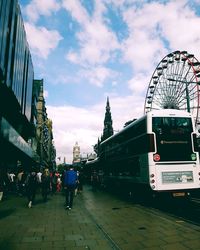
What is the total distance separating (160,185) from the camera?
1239cm

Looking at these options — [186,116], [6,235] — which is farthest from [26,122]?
[6,235]

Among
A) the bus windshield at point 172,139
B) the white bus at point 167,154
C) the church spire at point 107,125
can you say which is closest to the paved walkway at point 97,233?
the white bus at point 167,154

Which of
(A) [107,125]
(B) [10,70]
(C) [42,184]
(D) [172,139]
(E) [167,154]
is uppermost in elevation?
(A) [107,125]

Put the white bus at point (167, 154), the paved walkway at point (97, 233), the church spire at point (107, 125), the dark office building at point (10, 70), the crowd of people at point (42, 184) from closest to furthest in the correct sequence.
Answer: the paved walkway at point (97, 233), the crowd of people at point (42, 184), the white bus at point (167, 154), the dark office building at point (10, 70), the church spire at point (107, 125)

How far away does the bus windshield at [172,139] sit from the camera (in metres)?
12.7

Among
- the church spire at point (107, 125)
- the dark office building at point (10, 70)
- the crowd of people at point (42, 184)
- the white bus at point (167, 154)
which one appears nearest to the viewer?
the crowd of people at point (42, 184)

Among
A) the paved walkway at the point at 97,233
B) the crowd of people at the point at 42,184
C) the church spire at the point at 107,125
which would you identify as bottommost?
the paved walkway at the point at 97,233

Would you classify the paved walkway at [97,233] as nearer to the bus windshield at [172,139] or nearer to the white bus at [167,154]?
the white bus at [167,154]

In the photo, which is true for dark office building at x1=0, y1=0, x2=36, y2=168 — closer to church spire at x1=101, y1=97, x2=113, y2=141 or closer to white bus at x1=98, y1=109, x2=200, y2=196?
white bus at x1=98, y1=109, x2=200, y2=196

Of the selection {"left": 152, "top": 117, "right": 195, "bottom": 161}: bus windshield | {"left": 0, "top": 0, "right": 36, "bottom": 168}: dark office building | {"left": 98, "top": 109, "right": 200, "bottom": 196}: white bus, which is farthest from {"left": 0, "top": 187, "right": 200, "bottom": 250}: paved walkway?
{"left": 0, "top": 0, "right": 36, "bottom": 168}: dark office building

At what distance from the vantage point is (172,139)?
12977mm

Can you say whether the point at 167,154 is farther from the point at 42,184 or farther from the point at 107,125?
the point at 107,125

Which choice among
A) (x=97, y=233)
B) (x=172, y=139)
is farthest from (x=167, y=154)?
(x=97, y=233)

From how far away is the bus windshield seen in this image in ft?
41.8
